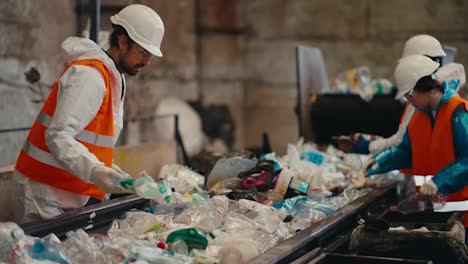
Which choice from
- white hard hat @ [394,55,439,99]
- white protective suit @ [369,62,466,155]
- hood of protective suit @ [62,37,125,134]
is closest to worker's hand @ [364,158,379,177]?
white protective suit @ [369,62,466,155]

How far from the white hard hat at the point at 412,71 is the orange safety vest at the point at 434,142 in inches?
7.7

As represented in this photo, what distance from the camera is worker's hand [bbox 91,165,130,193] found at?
2.98 meters

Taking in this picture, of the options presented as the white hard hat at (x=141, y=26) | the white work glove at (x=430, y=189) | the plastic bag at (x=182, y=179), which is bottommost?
the plastic bag at (x=182, y=179)

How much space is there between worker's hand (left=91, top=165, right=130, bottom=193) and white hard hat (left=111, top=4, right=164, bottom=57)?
68 centimetres

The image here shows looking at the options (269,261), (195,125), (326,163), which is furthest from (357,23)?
(269,261)

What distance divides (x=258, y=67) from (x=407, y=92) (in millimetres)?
6599

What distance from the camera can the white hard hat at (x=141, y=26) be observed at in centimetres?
343

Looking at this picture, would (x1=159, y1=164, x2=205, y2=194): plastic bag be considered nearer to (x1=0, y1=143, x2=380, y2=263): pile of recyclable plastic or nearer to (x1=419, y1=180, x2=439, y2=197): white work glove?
(x1=0, y1=143, x2=380, y2=263): pile of recyclable plastic

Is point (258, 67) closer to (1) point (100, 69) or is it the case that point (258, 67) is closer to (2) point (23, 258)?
(1) point (100, 69)

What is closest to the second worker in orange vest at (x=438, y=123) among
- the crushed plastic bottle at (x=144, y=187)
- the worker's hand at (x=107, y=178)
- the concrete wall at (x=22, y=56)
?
the crushed plastic bottle at (x=144, y=187)

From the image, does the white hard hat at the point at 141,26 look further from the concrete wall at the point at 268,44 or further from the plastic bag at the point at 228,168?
the concrete wall at the point at 268,44

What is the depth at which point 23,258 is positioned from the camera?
7.85ft

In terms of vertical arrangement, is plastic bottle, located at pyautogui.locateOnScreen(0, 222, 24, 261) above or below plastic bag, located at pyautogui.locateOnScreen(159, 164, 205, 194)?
above

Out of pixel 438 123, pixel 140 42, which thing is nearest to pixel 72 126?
pixel 140 42
